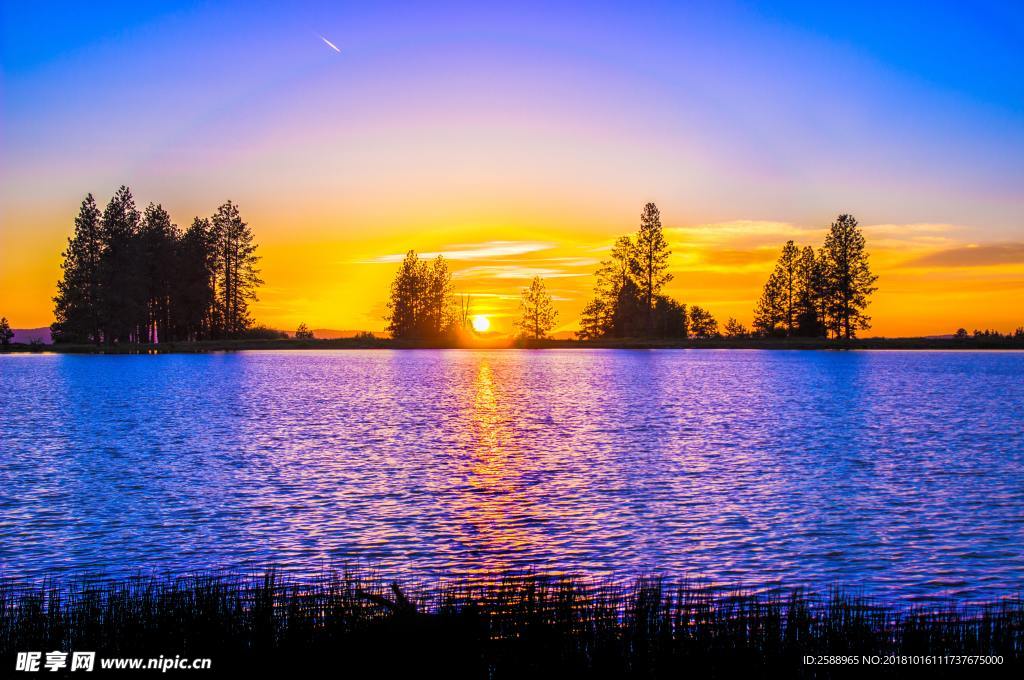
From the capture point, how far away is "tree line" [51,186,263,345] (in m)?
128

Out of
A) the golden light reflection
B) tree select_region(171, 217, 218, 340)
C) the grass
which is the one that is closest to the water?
Answer: the golden light reflection

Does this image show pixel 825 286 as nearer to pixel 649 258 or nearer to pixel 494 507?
pixel 649 258

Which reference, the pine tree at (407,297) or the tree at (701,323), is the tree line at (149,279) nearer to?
the pine tree at (407,297)

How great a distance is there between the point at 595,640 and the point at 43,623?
661 centimetres

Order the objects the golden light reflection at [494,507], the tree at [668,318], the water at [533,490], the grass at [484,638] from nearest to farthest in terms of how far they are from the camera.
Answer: the grass at [484,638]
the water at [533,490]
the golden light reflection at [494,507]
the tree at [668,318]

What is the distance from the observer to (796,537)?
1841 cm

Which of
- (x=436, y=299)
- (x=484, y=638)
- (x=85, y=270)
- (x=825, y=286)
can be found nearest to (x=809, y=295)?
(x=825, y=286)

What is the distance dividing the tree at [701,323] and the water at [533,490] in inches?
4624

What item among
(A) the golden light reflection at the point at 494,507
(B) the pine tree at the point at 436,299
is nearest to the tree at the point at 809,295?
(B) the pine tree at the point at 436,299

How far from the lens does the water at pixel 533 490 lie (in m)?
16.4

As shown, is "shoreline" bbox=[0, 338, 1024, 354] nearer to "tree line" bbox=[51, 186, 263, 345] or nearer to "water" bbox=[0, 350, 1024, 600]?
"tree line" bbox=[51, 186, 263, 345]

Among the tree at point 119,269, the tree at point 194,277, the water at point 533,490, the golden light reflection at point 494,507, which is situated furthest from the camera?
the tree at point 194,277

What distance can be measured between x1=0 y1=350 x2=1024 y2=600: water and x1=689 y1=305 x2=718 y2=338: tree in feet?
385

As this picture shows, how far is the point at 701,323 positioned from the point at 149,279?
102475mm
